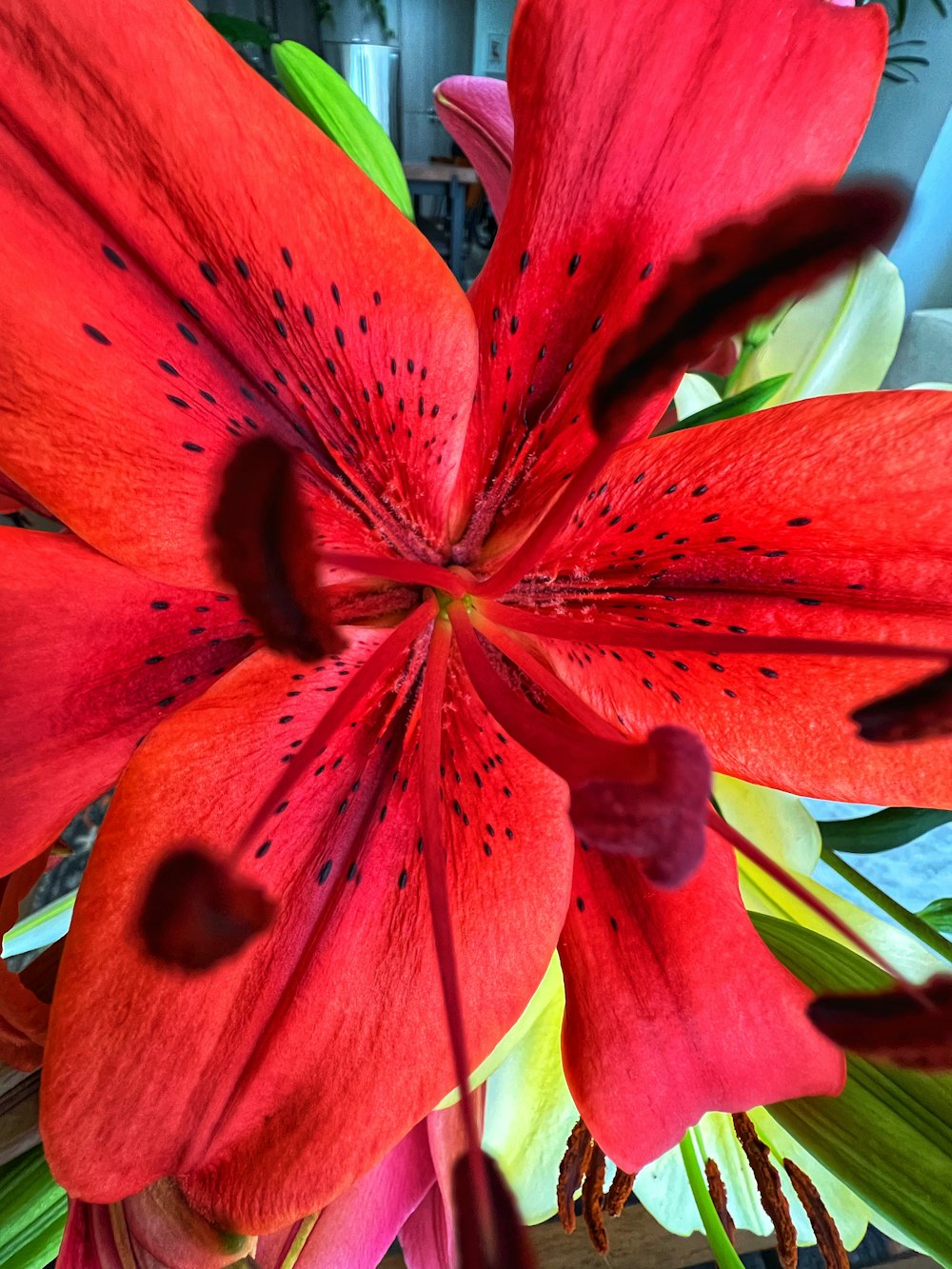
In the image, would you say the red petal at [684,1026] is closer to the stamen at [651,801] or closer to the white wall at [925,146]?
the stamen at [651,801]

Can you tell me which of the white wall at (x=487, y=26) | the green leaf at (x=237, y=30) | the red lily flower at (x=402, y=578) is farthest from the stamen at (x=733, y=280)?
the white wall at (x=487, y=26)

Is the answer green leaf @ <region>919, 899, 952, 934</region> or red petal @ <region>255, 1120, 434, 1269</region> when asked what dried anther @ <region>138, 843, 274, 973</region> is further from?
green leaf @ <region>919, 899, 952, 934</region>

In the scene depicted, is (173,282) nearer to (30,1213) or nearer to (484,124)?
(484,124)

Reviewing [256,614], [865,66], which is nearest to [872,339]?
[865,66]

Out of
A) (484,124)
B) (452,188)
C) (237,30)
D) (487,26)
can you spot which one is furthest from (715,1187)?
(487,26)

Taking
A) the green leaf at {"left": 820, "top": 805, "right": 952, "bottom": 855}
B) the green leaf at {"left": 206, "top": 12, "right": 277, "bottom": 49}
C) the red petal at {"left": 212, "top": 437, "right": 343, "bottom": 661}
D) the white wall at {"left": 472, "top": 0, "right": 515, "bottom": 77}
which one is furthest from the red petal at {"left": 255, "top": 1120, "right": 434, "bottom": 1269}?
the white wall at {"left": 472, "top": 0, "right": 515, "bottom": 77}
